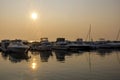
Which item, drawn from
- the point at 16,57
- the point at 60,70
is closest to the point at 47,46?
the point at 16,57

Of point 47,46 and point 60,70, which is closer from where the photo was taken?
point 60,70

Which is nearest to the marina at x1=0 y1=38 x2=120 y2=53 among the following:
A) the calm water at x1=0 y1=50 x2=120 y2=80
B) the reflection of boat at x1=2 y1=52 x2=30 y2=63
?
the reflection of boat at x1=2 y1=52 x2=30 y2=63

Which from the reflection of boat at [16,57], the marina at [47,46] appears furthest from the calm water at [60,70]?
the marina at [47,46]

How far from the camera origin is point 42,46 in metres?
80.1

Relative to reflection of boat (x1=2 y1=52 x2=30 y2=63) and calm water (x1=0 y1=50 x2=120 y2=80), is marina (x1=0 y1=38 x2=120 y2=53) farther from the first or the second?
calm water (x1=0 y1=50 x2=120 y2=80)

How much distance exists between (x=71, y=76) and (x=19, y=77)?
Result: 5.23 meters

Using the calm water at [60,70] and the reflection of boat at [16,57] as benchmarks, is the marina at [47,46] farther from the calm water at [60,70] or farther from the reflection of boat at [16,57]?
the calm water at [60,70]

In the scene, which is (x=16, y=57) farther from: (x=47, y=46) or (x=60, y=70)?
(x=47, y=46)

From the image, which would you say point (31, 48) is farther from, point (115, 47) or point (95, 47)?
point (115, 47)

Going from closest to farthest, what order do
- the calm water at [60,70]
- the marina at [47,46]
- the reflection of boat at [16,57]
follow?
the calm water at [60,70] → the reflection of boat at [16,57] → the marina at [47,46]

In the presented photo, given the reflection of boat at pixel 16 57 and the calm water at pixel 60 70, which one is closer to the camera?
the calm water at pixel 60 70

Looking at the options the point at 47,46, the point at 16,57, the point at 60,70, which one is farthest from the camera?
the point at 47,46

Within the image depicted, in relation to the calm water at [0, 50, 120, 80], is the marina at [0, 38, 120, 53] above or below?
above

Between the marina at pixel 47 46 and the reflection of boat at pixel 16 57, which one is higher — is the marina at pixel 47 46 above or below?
above
